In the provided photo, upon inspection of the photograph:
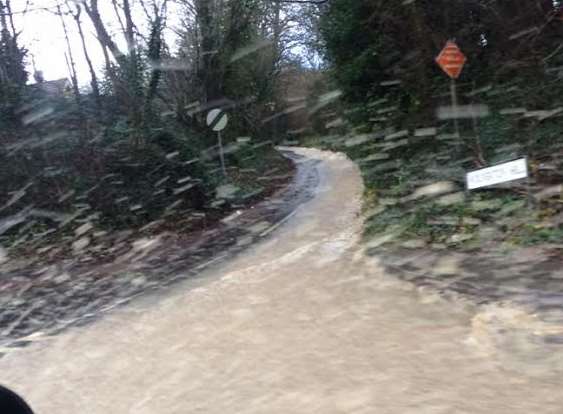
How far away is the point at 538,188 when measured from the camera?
10.3 meters

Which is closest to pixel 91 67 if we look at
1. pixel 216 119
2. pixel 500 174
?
pixel 216 119

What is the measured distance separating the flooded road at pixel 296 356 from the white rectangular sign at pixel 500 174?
1.76 m

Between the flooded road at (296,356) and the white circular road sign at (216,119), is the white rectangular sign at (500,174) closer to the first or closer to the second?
the flooded road at (296,356)

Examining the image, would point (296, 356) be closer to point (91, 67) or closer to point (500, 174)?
point (500, 174)

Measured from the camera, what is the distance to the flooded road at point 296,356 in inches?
211

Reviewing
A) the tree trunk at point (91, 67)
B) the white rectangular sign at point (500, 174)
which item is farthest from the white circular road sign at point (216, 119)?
the white rectangular sign at point (500, 174)

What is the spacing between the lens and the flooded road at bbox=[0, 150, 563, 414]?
5355mm

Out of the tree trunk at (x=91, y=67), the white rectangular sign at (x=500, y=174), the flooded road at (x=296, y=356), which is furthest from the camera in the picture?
the tree trunk at (x=91, y=67)

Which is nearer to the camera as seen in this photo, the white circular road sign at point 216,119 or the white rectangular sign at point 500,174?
the white rectangular sign at point 500,174

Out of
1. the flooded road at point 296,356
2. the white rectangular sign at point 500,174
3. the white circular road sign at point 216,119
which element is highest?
the white circular road sign at point 216,119

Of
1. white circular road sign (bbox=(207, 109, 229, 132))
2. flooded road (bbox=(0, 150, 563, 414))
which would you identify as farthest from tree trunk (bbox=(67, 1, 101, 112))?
flooded road (bbox=(0, 150, 563, 414))

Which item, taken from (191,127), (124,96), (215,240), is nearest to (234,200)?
(124,96)

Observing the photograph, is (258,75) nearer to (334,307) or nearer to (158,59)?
(158,59)

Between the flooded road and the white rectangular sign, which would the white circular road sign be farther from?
the white rectangular sign
